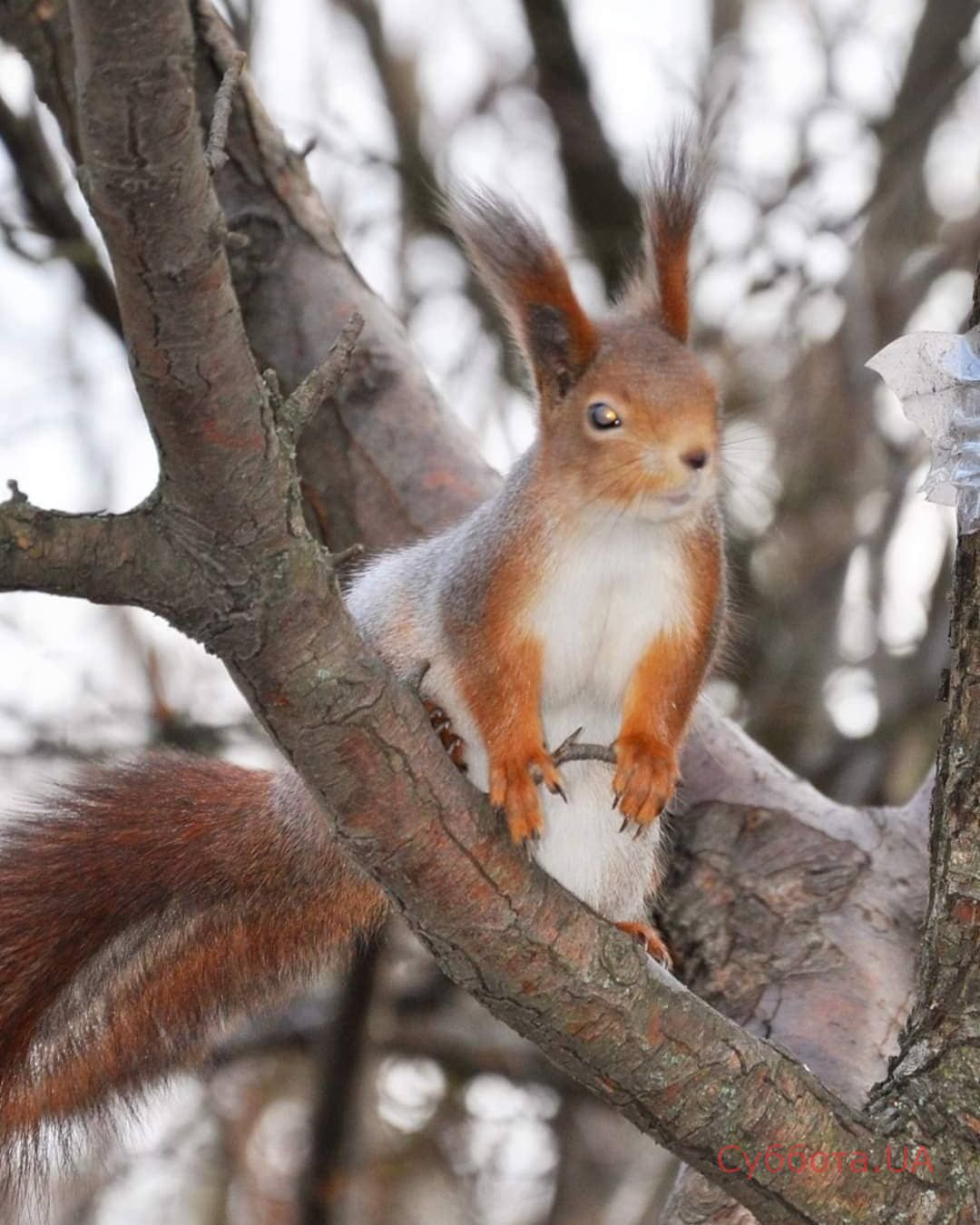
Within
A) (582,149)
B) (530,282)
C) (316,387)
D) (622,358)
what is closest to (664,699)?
(622,358)

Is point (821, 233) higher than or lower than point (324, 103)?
lower

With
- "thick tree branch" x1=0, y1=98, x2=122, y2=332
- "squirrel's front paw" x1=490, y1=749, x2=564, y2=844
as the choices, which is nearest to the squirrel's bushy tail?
"squirrel's front paw" x1=490, y1=749, x2=564, y2=844

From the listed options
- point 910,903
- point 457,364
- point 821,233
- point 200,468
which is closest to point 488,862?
point 200,468

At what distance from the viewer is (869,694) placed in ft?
12.6

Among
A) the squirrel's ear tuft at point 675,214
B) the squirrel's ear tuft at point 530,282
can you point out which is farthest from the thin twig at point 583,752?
the squirrel's ear tuft at point 675,214

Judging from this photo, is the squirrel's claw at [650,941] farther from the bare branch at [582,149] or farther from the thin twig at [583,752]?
the bare branch at [582,149]

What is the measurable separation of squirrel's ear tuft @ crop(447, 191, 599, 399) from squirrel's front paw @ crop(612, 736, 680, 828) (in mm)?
453

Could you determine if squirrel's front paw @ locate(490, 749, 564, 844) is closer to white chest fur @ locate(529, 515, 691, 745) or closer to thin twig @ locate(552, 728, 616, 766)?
thin twig @ locate(552, 728, 616, 766)

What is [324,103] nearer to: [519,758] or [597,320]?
[597,320]

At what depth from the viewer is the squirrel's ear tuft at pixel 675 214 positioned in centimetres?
204

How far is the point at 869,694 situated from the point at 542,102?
165 centimetres

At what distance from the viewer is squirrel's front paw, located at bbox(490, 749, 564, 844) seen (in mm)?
1719

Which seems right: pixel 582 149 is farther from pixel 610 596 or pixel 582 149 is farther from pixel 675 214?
pixel 610 596

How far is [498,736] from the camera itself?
6.09 feet
